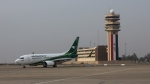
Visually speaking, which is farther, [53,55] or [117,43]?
[117,43]

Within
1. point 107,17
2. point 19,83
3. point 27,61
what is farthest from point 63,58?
point 107,17

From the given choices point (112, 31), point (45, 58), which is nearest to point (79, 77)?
point (45, 58)

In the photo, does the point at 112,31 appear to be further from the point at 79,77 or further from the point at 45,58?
the point at 79,77

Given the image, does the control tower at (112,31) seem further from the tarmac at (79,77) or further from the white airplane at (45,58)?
the tarmac at (79,77)

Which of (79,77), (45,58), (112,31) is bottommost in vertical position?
(79,77)

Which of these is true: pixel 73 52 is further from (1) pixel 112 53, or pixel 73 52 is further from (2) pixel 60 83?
(1) pixel 112 53

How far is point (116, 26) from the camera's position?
172 metres

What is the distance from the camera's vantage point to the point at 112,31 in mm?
170875

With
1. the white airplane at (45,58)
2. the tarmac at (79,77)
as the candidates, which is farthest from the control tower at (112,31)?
the tarmac at (79,77)

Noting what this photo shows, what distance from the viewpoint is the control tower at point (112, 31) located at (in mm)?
167875

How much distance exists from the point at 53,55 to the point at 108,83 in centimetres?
6358

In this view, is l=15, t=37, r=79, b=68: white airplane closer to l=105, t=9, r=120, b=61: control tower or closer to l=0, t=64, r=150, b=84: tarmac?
l=0, t=64, r=150, b=84: tarmac

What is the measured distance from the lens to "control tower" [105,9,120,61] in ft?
551

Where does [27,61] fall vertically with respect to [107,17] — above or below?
below
